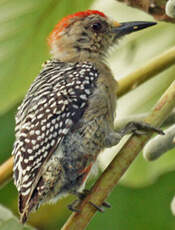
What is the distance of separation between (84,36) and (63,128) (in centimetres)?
91

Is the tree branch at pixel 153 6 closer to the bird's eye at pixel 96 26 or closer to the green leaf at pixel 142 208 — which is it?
the bird's eye at pixel 96 26

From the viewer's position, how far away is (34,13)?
286 cm

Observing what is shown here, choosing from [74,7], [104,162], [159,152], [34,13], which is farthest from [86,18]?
[159,152]

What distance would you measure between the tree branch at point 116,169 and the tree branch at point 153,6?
Answer: 417 millimetres

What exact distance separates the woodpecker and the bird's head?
0.08 metres

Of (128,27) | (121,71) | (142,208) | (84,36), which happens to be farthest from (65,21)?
(142,208)

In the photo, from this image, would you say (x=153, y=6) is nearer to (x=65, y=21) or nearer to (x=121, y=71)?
(x=121, y=71)

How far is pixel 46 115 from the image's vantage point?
106 inches

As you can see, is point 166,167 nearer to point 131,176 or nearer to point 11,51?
point 131,176

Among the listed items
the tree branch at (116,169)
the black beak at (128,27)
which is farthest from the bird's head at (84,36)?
the tree branch at (116,169)


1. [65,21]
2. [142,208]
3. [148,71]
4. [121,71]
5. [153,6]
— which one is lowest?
[142,208]

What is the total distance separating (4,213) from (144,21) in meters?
1.42

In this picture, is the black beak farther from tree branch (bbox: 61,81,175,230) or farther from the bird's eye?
tree branch (bbox: 61,81,175,230)

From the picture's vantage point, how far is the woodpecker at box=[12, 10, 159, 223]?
8.23 feet
